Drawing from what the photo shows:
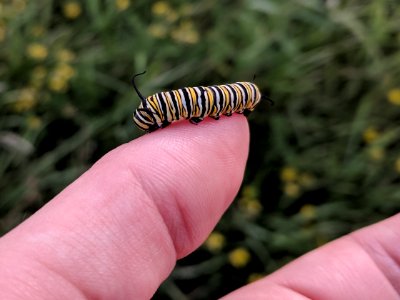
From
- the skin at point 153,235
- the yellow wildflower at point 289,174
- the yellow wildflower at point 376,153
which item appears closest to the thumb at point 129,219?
the skin at point 153,235

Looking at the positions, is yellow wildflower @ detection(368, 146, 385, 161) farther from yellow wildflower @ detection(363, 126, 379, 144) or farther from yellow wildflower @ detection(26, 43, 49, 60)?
yellow wildflower @ detection(26, 43, 49, 60)

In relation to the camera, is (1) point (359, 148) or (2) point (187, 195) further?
(1) point (359, 148)

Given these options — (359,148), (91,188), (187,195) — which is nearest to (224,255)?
(359,148)

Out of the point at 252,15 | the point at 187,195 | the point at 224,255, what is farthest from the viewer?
the point at 252,15

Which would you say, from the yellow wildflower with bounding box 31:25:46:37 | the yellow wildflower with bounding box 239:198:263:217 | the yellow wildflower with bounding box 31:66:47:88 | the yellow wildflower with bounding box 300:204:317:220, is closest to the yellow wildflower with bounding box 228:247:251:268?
the yellow wildflower with bounding box 239:198:263:217

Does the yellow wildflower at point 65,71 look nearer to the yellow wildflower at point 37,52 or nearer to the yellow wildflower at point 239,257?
the yellow wildflower at point 37,52

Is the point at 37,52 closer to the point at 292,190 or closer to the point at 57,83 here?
the point at 57,83

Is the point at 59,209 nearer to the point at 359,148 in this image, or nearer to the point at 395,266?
the point at 395,266
